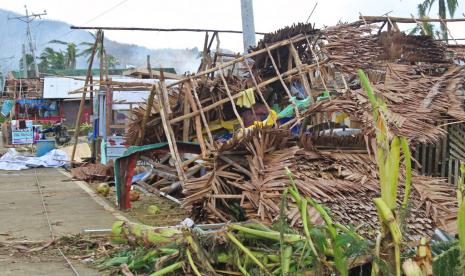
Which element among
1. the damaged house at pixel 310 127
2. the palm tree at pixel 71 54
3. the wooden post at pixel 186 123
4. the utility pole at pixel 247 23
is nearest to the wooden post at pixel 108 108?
the damaged house at pixel 310 127

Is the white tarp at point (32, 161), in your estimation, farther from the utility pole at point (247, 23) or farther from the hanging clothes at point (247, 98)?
the hanging clothes at point (247, 98)

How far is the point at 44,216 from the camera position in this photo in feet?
31.9

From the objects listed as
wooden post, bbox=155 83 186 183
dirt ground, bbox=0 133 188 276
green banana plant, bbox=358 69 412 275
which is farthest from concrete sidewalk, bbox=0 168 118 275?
green banana plant, bbox=358 69 412 275

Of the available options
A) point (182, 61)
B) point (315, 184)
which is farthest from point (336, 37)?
point (182, 61)

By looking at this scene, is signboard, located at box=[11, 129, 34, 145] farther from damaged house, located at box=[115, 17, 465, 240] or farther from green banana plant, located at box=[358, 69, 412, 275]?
green banana plant, located at box=[358, 69, 412, 275]

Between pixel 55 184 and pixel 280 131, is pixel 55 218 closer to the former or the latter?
pixel 280 131

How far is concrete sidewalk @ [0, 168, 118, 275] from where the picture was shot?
6512 mm

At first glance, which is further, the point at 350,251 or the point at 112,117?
the point at 112,117

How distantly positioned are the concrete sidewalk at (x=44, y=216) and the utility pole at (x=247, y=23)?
4761 millimetres

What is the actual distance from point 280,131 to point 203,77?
11.6ft

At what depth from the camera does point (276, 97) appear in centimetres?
1178

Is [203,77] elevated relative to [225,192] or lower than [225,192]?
elevated

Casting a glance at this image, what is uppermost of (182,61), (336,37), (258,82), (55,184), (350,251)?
Result: (182,61)

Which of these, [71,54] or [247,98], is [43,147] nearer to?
[247,98]
